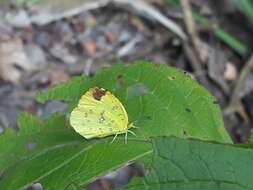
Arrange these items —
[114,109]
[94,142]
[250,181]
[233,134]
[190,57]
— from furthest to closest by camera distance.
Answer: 1. [190,57]
2. [233,134]
3. [114,109]
4. [94,142]
5. [250,181]

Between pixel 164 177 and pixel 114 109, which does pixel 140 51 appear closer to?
pixel 114 109

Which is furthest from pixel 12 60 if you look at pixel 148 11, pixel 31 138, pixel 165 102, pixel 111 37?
pixel 165 102

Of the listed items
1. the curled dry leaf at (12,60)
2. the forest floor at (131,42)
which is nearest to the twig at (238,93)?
the forest floor at (131,42)

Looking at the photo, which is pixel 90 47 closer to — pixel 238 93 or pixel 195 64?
pixel 195 64

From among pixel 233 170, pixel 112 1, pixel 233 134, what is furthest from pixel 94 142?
pixel 112 1

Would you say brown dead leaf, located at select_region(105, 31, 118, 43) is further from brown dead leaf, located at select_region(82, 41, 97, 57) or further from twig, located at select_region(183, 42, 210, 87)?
twig, located at select_region(183, 42, 210, 87)
